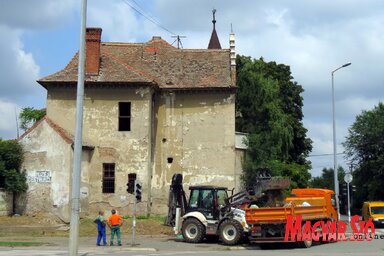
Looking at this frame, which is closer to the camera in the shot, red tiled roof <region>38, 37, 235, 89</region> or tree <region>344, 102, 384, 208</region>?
red tiled roof <region>38, 37, 235, 89</region>

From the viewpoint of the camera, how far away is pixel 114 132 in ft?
115

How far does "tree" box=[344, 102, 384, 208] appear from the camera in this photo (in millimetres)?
59688

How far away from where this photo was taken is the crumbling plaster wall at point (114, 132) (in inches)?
1373

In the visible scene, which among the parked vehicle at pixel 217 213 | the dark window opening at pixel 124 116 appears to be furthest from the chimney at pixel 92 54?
the parked vehicle at pixel 217 213

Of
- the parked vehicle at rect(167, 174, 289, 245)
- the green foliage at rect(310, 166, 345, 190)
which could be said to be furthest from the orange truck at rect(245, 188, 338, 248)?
the green foliage at rect(310, 166, 345, 190)

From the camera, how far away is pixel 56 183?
32375mm

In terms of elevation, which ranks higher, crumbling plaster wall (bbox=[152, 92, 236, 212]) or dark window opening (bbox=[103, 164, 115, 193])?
crumbling plaster wall (bbox=[152, 92, 236, 212])

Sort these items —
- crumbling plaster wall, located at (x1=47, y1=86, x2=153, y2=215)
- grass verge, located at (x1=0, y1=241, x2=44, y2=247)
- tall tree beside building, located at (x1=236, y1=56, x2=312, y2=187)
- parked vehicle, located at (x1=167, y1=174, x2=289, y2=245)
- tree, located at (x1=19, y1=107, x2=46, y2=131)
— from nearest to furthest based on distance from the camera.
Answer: grass verge, located at (x1=0, y1=241, x2=44, y2=247) → parked vehicle, located at (x1=167, y1=174, x2=289, y2=245) → crumbling plaster wall, located at (x1=47, y1=86, x2=153, y2=215) → tall tree beside building, located at (x1=236, y1=56, x2=312, y2=187) → tree, located at (x1=19, y1=107, x2=46, y2=131)

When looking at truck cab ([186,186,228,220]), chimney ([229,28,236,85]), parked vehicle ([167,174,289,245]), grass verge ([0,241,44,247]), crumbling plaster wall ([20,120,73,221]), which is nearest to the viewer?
grass verge ([0,241,44,247])

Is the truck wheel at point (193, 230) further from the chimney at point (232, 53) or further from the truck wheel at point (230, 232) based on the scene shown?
the chimney at point (232, 53)

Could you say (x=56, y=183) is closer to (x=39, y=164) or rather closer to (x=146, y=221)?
(x=39, y=164)

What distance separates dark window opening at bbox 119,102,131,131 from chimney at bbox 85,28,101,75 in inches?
106

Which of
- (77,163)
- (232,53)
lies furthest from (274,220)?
(232,53)

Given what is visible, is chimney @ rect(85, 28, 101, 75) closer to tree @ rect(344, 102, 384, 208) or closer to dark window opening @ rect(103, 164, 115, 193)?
dark window opening @ rect(103, 164, 115, 193)
